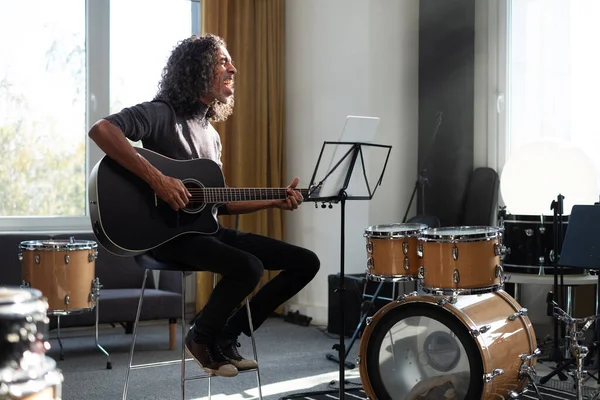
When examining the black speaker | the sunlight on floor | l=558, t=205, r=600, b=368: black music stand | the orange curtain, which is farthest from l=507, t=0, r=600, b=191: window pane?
the sunlight on floor

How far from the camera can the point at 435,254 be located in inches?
114

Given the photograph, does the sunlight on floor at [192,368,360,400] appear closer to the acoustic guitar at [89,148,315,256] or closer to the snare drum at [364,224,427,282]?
the snare drum at [364,224,427,282]

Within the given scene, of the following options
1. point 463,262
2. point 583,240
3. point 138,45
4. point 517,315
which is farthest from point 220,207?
point 138,45

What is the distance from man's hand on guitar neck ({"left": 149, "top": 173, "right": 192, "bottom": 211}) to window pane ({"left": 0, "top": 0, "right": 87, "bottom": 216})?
2815mm

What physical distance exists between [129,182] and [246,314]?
0.73 metres

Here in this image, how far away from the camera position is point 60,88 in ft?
17.6

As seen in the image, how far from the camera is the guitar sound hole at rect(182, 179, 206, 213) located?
2.89 m

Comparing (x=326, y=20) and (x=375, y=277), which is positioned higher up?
(x=326, y=20)

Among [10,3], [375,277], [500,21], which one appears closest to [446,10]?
[500,21]

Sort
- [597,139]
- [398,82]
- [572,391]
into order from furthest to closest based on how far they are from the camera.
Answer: [398,82] < [597,139] < [572,391]

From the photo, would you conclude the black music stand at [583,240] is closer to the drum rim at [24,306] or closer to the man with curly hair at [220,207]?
the man with curly hair at [220,207]

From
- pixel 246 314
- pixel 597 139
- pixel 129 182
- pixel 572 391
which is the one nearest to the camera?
pixel 129 182

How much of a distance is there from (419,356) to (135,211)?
1.26 metres

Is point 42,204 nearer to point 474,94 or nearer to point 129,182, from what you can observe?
point 129,182
